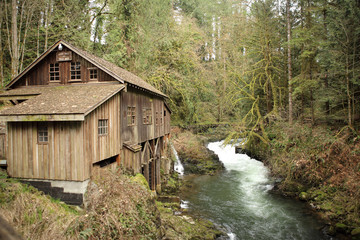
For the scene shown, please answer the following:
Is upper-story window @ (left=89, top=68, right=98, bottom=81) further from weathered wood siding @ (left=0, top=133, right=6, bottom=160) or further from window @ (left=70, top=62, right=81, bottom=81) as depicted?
weathered wood siding @ (left=0, top=133, right=6, bottom=160)

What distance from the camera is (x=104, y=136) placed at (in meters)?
9.98

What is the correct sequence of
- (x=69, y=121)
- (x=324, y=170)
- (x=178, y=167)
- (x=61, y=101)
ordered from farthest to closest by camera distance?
(x=178, y=167) → (x=324, y=170) → (x=61, y=101) → (x=69, y=121)

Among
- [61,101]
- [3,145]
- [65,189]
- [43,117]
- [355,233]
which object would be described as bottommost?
[355,233]

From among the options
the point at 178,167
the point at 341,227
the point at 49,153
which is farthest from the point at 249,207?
the point at 49,153

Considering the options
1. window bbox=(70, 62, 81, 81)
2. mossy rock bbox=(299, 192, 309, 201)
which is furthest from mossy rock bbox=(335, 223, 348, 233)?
window bbox=(70, 62, 81, 81)

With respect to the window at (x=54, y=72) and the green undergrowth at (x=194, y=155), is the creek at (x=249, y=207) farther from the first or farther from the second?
the window at (x=54, y=72)

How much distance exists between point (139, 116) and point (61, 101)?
465cm

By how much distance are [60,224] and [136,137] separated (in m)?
6.32

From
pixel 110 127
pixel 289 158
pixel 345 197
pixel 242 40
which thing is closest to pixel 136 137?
pixel 110 127

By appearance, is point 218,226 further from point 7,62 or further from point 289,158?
point 7,62

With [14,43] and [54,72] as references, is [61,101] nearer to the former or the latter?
[54,72]

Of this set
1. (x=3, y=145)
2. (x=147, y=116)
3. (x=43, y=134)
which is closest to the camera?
(x=43, y=134)

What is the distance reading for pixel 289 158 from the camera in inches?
576

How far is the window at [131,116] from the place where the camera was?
12070mm
